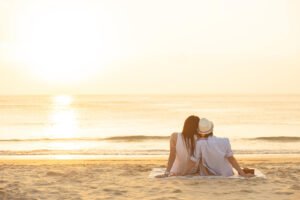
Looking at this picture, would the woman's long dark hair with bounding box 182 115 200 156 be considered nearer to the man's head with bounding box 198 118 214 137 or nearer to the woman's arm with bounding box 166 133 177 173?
the man's head with bounding box 198 118 214 137

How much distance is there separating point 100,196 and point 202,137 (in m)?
2.28

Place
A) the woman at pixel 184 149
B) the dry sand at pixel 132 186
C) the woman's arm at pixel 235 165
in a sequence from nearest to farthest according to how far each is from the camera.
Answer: the dry sand at pixel 132 186 < the woman at pixel 184 149 < the woman's arm at pixel 235 165

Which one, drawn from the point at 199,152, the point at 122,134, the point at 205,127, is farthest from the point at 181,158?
the point at 122,134

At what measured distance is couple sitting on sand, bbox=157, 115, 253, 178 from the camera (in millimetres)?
9180

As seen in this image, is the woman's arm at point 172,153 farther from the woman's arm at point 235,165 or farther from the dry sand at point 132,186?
the woman's arm at point 235,165

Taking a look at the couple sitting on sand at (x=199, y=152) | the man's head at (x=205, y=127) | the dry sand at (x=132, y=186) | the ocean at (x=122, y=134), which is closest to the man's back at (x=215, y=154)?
the couple sitting on sand at (x=199, y=152)

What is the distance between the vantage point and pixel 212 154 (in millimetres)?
9242

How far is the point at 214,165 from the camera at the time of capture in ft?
31.2

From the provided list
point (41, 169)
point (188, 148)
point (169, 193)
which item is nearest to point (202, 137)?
point (188, 148)

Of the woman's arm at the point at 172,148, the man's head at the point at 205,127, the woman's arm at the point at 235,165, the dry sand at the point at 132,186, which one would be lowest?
the dry sand at the point at 132,186

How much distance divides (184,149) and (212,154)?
1.66ft

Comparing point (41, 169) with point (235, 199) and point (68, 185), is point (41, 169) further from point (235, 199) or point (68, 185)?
point (235, 199)

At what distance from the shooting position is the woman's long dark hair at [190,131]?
909cm

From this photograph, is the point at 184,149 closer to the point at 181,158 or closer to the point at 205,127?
the point at 181,158
